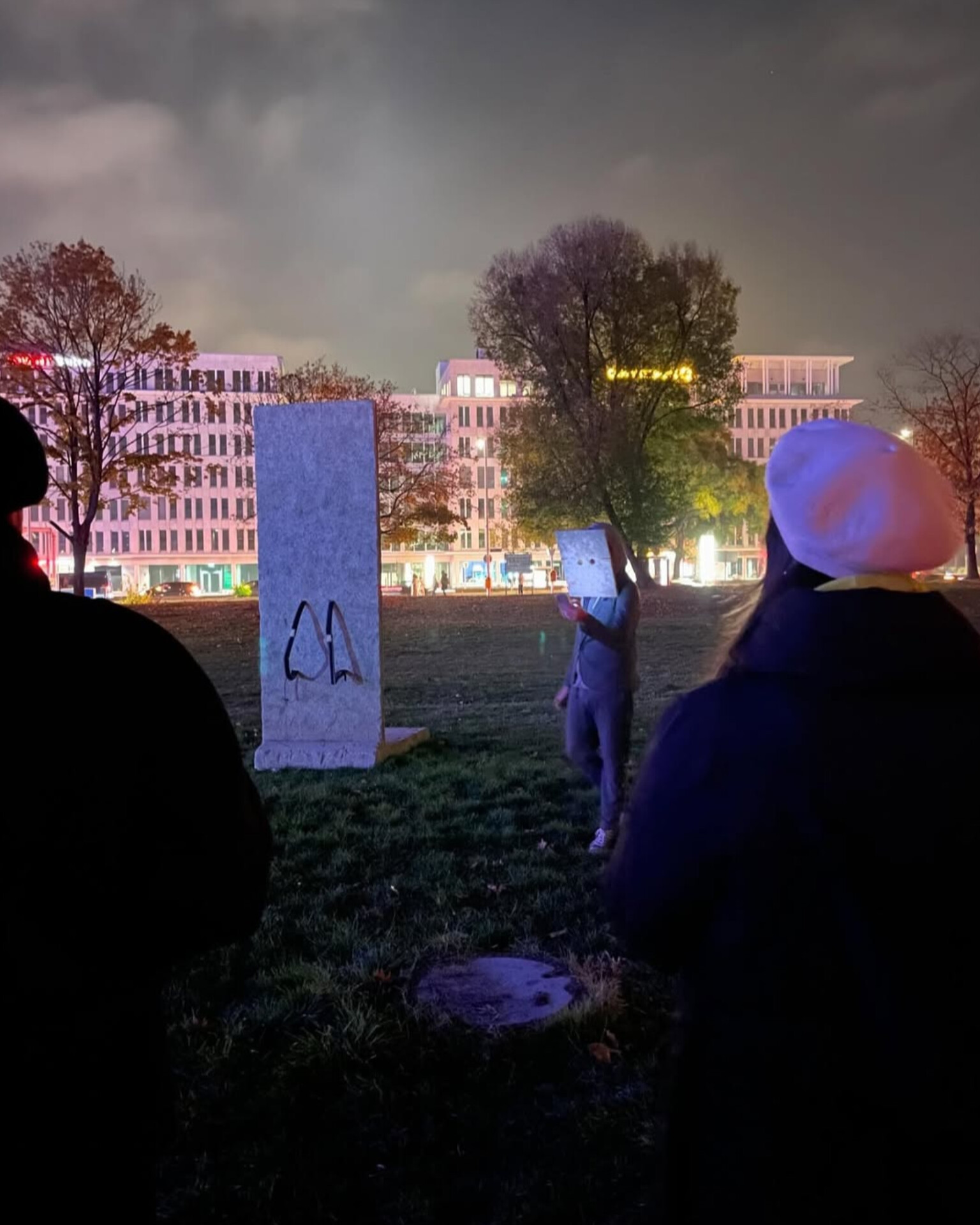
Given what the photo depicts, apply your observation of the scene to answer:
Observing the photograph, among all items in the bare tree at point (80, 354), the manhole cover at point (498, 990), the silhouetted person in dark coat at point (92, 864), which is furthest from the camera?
the bare tree at point (80, 354)

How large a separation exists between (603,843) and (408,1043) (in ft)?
9.06

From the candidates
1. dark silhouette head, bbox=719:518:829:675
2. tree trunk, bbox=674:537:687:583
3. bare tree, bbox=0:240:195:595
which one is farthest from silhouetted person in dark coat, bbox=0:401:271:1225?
tree trunk, bbox=674:537:687:583

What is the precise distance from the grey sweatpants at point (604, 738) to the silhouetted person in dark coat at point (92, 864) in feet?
15.1

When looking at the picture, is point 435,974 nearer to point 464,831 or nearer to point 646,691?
point 464,831

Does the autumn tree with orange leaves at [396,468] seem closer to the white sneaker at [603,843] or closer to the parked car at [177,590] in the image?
the parked car at [177,590]

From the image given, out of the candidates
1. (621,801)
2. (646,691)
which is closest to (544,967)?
(621,801)

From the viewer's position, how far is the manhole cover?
168 inches

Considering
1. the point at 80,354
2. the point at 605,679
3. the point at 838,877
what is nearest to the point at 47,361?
the point at 80,354

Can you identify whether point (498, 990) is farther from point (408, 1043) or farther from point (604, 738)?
point (604, 738)

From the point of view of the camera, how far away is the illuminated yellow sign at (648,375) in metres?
41.5

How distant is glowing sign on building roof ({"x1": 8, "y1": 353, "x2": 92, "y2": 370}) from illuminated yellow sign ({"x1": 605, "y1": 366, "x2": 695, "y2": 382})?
2072 centimetres

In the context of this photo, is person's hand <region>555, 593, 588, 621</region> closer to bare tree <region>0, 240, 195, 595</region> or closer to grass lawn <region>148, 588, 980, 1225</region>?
grass lawn <region>148, 588, 980, 1225</region>

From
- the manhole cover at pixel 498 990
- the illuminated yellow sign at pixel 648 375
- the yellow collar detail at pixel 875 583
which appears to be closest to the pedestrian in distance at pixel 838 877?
the yellow collar detail at pixel 875 583

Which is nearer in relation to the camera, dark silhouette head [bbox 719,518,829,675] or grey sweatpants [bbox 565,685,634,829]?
dark silhouette head [bbox 719,518,829,675]
